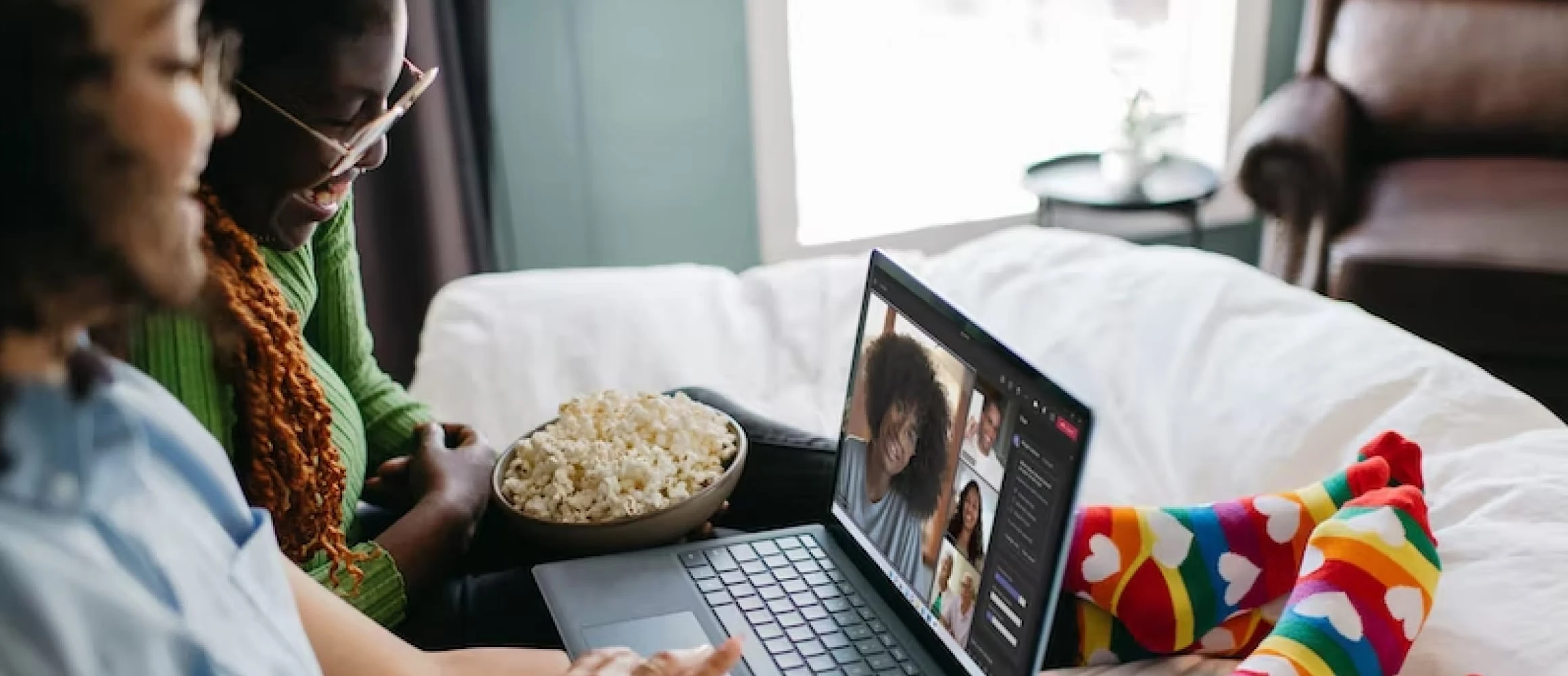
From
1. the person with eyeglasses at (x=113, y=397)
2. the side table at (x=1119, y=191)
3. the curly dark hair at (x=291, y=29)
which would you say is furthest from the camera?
the side table at (x=1119, y=191)

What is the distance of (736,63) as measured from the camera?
2.57 m

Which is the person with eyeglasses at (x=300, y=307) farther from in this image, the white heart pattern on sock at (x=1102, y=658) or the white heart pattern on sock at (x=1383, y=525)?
the white heart pattern on sock at (x=1383, y=525)

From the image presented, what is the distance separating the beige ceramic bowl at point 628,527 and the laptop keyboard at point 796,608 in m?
0.03

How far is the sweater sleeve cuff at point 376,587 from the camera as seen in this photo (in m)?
0.98

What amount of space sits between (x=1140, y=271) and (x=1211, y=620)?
63 centimetres

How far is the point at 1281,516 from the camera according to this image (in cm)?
112

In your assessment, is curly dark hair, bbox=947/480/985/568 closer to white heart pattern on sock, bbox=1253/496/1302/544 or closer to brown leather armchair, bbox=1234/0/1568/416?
white heart pattern on sock, bbox=1253/496/1302/544

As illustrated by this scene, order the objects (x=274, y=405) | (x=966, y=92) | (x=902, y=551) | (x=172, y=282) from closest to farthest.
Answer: (x=172, y=282) < (x=274, y=405) < (x=902, y=551) < (x=966, y=92)

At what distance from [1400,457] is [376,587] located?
85 cm

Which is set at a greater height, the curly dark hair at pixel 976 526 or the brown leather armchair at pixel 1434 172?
the curly dark hair at pixel 976 526

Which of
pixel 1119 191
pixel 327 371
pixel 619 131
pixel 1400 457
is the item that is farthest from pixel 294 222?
pixel 1119 191

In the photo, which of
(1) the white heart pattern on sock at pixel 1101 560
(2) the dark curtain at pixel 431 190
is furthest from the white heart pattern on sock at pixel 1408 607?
(2) the dark curtain at pixel 431 190

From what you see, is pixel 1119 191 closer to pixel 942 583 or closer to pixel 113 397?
pixel 942 583

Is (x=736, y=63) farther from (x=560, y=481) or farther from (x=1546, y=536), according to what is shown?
(x=1546, y=536)
